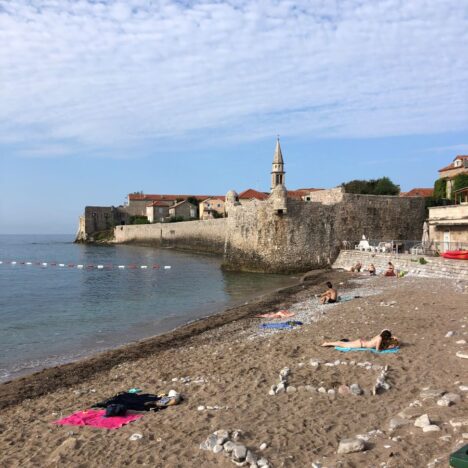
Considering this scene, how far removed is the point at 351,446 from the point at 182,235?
204ft

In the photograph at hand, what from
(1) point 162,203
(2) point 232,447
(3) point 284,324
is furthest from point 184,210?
(2) point 232,447

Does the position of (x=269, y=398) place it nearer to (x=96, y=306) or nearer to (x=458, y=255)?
(x=96, y=306)

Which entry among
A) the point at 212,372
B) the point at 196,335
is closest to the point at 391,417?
the point at 212,372

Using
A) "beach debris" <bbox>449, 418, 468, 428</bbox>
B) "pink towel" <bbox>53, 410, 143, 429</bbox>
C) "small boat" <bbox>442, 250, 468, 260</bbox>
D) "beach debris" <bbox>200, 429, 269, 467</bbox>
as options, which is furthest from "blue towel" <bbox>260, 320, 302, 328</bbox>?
"small boat" <bbox>442, 250, 468, 260</bbox>

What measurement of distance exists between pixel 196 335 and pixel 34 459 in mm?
8132

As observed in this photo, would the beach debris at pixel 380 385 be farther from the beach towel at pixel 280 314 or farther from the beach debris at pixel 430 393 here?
the beach towel at pixel 280 314

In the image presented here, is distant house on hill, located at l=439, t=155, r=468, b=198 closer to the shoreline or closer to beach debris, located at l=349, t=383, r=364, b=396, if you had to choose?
the shoreline

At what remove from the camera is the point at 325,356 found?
817 cm

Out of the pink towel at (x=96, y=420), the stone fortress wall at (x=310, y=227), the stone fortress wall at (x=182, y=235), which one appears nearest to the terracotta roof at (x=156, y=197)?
the stone fortress wall at (x=182, y=235)

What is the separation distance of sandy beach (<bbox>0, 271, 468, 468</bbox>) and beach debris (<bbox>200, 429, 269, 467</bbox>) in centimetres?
5

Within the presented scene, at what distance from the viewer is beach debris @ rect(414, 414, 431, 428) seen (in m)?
4.80

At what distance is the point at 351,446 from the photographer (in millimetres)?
4477

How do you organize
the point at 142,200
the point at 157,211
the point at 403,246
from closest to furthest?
the point at 403,246 → the point at 157,211 → the point at 142,200

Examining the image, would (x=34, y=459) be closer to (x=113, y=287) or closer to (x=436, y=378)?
(x=436, y=378)
